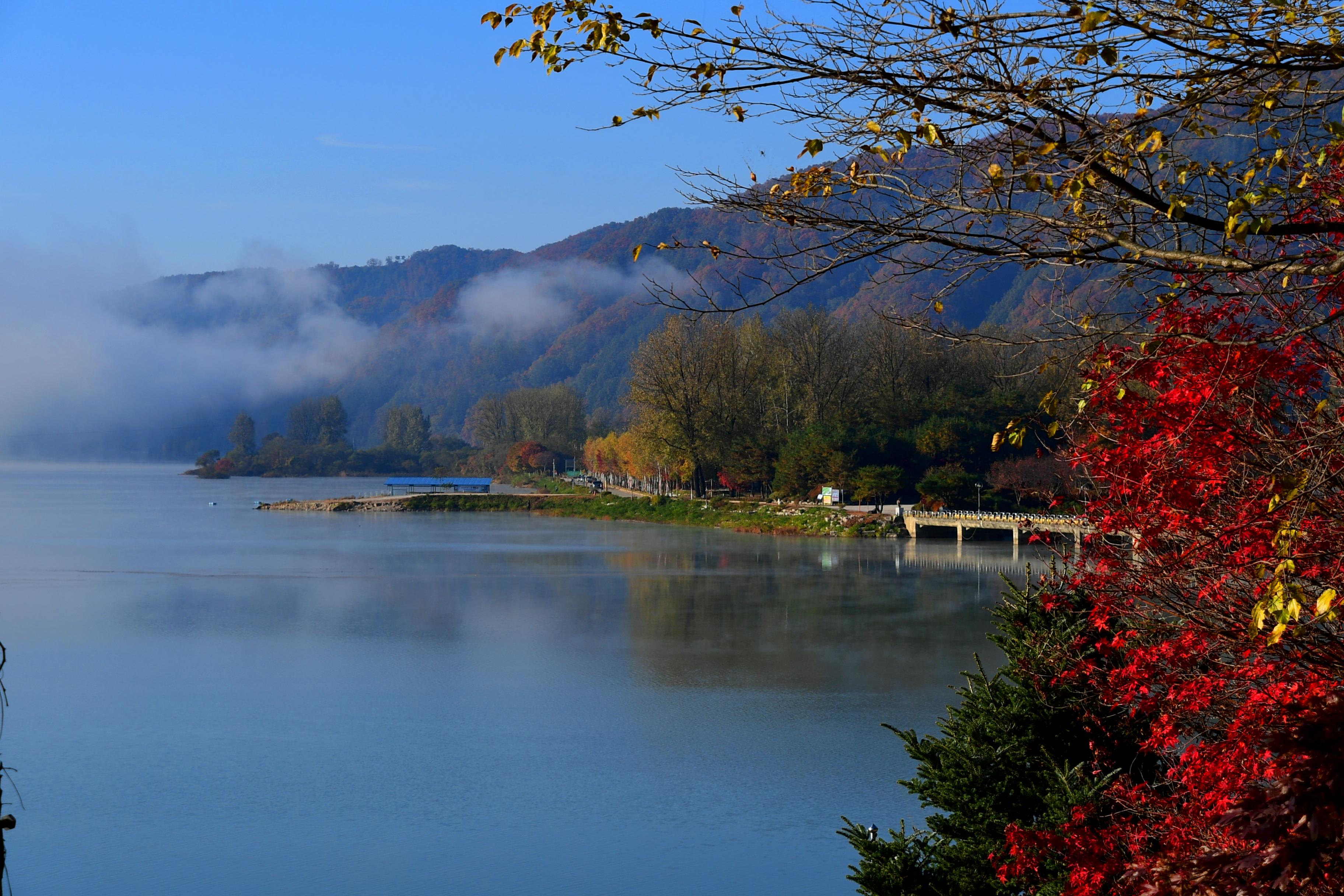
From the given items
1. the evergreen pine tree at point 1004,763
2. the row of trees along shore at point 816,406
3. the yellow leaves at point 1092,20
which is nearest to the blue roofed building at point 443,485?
the row of trees along shore at point 816,406

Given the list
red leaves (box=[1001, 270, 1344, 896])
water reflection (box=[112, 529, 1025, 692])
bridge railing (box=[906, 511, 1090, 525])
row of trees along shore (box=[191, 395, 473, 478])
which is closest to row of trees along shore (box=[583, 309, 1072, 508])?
bridge railing (box=[906, 511, 1090, 525])

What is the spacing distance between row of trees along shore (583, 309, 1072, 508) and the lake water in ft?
51.1

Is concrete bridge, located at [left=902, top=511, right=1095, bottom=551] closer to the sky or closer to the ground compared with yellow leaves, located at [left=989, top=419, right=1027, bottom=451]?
closer to the ground

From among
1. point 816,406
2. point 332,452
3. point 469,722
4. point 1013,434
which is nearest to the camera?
point 1013,434

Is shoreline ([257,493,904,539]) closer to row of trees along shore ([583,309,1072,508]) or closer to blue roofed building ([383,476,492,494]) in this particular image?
row of trees along shore ([583,309,1072,508])

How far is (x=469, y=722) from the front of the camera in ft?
51.0

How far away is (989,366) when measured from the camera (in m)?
57.6

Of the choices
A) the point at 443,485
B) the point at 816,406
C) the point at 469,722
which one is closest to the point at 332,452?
the point at 443,485

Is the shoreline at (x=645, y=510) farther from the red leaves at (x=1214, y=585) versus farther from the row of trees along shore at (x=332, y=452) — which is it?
the row of trees along shore at (x=332, y=452)

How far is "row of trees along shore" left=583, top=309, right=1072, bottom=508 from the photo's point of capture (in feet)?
162

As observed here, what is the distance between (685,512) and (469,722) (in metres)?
40.0

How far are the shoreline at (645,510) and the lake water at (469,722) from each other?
38.4 ft

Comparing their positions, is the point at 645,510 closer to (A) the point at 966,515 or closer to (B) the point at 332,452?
(A) the point at 966,515

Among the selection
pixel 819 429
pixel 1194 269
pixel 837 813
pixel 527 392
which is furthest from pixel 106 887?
pixel 527 392
